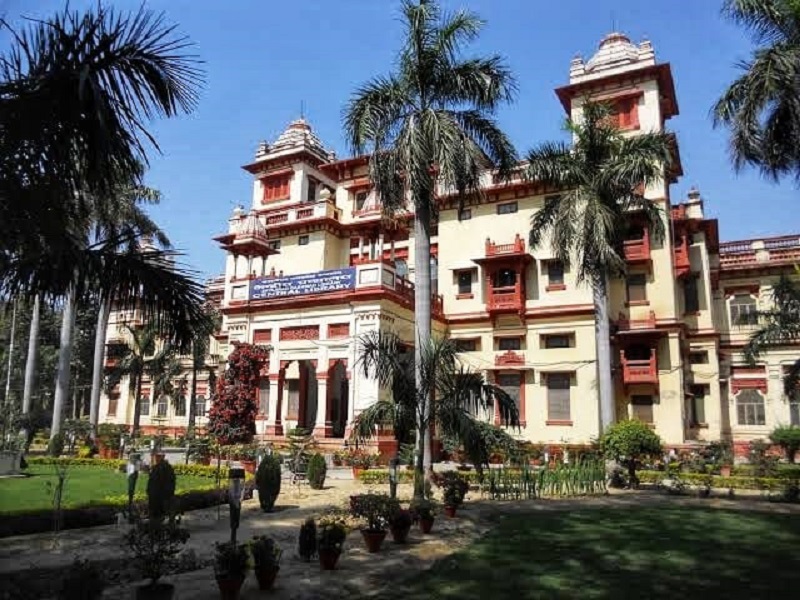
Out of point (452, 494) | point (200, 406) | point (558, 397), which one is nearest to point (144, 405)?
point (200, 406)

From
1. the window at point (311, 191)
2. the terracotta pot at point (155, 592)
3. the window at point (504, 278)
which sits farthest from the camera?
the window at point (311, 191)

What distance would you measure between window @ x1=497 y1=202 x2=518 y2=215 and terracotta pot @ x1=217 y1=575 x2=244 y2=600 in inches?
940

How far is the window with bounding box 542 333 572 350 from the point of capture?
86.3 feet

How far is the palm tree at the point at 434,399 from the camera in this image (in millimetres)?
12312

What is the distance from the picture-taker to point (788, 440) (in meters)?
23.6

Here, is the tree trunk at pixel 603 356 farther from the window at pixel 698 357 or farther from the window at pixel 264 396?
the window at pixel 264 396

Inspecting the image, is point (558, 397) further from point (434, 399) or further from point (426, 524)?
point (426, 524)

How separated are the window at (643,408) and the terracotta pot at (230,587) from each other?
21892 millimetres

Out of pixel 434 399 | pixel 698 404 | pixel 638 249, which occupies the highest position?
pixel 638 249

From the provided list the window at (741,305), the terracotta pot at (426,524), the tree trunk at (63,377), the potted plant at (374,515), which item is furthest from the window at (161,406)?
the window at (741,305)

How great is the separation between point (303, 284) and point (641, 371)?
14.4 meters

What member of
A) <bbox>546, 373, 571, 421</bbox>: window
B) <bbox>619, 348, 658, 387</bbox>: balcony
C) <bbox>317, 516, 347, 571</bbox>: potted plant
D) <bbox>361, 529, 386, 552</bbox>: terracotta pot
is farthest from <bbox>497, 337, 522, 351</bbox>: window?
A: <bbox>317, 516, 347, 571</bbox>: potted plant

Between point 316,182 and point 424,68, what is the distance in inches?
831

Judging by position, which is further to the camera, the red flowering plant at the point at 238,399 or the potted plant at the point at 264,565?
the red flowering plant at the point at 238,399
